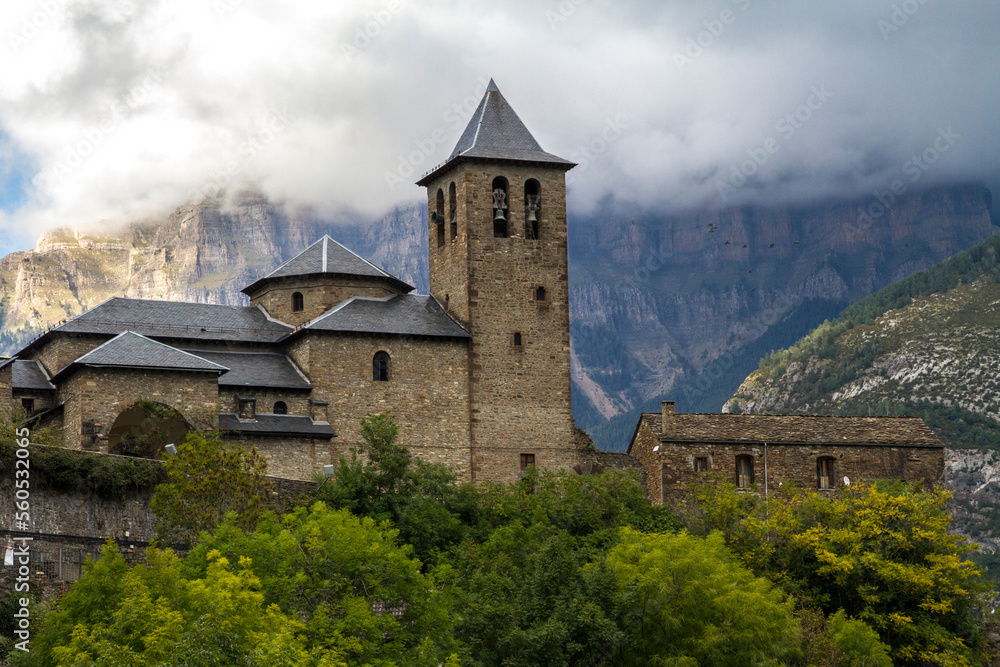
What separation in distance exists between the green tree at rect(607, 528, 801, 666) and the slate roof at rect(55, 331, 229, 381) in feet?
58.0

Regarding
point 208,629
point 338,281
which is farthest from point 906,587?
point 208,629

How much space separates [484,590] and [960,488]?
124m

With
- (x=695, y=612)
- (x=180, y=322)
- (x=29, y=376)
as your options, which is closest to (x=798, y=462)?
(x=695, y=612)

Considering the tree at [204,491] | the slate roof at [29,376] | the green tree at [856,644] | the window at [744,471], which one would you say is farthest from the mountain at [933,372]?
the tree at [204,491]

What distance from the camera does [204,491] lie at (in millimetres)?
50906

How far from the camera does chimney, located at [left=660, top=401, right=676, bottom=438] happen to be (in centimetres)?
6444

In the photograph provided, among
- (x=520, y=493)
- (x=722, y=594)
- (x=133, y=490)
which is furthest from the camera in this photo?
(x=520, y=493)

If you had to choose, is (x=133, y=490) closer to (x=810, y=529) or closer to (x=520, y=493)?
(x=520, y=493)

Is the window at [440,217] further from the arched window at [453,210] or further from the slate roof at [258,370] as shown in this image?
the slate roof at [258,370]

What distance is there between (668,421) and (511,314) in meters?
7.83

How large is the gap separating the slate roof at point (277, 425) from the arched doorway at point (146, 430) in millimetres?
1743

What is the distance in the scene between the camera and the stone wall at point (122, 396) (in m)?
55.2

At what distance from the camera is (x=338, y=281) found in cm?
6575

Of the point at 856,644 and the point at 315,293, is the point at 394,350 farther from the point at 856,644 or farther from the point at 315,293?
the point at 856,644
